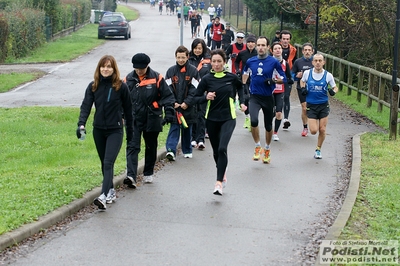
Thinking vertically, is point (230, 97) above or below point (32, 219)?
above

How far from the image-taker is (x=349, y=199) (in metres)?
9.53

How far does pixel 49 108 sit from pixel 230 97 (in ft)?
29.9

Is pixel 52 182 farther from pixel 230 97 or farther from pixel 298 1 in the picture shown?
pixel 298 1

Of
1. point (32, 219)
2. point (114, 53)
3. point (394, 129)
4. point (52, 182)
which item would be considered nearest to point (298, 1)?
point (114, 53)

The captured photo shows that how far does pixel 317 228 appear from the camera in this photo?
8.50 m

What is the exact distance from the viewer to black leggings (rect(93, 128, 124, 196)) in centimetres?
909

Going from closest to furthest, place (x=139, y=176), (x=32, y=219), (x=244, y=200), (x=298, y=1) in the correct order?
(x=32, y=219) < (x=244, y=200) < (x=139, y=176) < (x=298, y=1)

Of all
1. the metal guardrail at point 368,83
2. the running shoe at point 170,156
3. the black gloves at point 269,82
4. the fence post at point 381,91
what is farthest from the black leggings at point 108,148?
the fence post at point 381,91

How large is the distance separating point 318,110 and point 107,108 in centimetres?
492

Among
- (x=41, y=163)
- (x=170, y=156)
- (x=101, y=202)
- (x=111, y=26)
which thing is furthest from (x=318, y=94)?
(x=111, y=26)

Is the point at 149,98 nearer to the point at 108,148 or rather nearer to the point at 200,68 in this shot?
the point at 108,148

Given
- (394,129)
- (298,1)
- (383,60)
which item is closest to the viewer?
(394,129)

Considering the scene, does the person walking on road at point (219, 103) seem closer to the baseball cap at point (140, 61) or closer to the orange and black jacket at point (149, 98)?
the orange and black jacket at point (149, 98)

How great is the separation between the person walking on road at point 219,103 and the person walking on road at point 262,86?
205 cm
